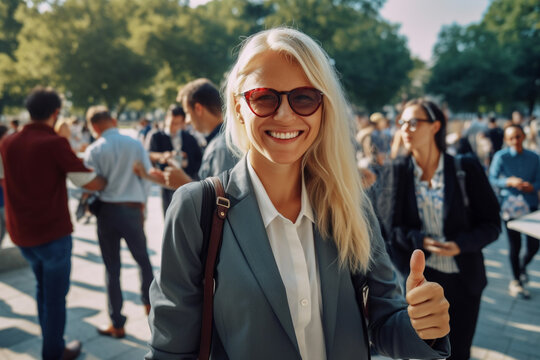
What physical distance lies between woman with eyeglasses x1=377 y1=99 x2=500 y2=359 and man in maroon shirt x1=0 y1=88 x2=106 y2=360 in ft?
9.06

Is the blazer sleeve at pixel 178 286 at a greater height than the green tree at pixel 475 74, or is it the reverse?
the green tree at pixel 475 74

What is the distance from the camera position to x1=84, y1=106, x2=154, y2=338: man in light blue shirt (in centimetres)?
382

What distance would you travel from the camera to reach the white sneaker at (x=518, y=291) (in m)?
4.82

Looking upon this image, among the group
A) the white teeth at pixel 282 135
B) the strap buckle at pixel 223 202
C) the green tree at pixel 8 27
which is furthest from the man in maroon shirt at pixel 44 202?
the green tree at pixel 8 27

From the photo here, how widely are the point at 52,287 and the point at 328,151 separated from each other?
2.88 m

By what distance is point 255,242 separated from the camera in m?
1.35

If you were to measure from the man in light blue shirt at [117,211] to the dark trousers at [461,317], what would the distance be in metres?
3.02

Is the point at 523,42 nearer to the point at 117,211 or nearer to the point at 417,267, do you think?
the point at 117,211

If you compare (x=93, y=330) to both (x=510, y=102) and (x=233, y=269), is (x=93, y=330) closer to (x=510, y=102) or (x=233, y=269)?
(x=233, y=269)

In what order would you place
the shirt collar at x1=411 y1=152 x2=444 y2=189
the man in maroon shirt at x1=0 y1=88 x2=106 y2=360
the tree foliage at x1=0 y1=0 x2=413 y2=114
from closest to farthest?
the shirt collar at x1=411 y1=152 x2=444 y2=189 → the man in maroon shirt at x1=0 y1=88 x2=106 y2=360 → the tree foliage at x1=0 y1=0 x2=413 y2=114

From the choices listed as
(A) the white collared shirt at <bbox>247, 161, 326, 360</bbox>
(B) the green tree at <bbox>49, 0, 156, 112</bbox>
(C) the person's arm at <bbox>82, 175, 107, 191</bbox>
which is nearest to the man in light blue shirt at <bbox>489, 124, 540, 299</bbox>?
(A) the white collared shirt at <bbox>247, 161, 326, 360</bbox>

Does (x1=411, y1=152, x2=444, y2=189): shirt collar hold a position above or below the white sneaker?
above

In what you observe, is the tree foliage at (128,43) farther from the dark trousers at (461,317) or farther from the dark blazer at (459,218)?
the dark trousers at (461,317)

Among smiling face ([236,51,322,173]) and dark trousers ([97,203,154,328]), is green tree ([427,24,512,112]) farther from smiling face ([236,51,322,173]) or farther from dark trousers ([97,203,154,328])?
smiling face ([236,51,322,173])
